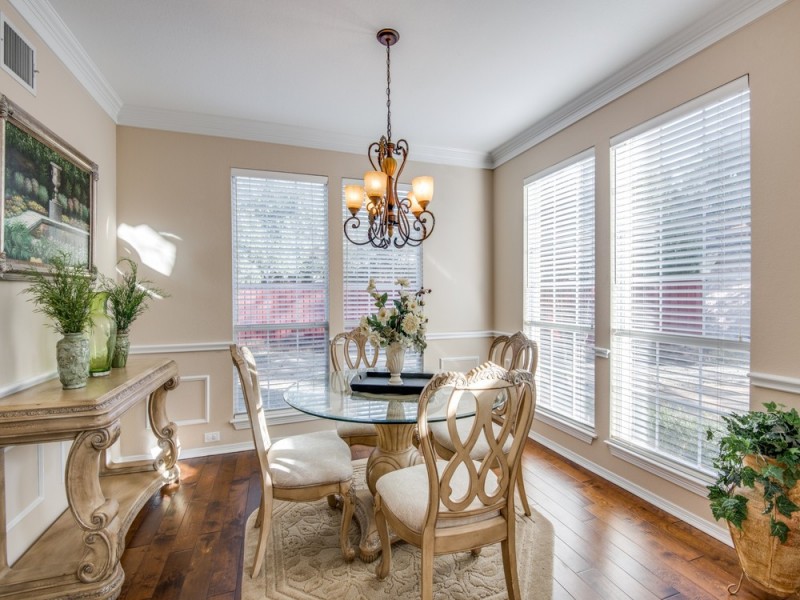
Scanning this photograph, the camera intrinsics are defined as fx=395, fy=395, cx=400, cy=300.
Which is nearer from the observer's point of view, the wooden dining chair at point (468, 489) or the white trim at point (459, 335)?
the wooden dining chair at point (468, 489)

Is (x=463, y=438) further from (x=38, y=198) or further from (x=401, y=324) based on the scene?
(x=38, y=198)

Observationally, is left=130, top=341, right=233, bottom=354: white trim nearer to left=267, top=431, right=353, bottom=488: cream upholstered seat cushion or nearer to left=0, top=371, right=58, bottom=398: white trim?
left=0, top=371, right=58, bottom=398: white trim

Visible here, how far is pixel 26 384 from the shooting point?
6.68 feet

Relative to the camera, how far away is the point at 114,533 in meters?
1.84

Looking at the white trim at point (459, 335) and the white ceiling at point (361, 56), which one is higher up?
the white ceiling at point (361, 56)

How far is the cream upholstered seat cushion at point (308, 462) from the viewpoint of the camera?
6.59ft

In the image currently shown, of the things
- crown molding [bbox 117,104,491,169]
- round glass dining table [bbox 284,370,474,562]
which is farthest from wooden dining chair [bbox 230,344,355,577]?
crown molding [bbox 117,104,491,169]

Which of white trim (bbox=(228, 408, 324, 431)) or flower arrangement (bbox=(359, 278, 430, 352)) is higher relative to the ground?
flower arrangement (bbox=(359, 278, 430, 352))

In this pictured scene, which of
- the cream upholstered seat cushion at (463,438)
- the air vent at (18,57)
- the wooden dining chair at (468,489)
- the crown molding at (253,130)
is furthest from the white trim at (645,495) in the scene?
the air vent at (18,57)

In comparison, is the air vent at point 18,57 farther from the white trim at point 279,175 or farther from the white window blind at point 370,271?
the white window blind at point 370,271

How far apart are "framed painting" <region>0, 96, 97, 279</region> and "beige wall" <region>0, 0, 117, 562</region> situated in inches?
4.3

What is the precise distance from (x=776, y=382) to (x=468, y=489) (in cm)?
170

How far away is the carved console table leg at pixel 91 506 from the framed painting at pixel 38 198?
91 centimetres

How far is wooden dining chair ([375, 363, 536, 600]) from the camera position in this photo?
1.52 meters
